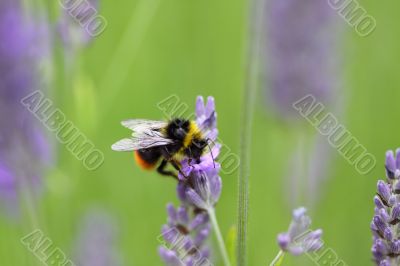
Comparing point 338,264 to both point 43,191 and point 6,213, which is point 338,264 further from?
point 6,213

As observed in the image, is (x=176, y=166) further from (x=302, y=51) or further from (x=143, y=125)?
(x=302, y=51)

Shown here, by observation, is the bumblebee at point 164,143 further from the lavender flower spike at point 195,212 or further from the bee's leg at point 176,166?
the lavender flower spike at point 195,212

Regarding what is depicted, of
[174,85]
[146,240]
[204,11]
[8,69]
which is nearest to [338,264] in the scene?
[146,240]

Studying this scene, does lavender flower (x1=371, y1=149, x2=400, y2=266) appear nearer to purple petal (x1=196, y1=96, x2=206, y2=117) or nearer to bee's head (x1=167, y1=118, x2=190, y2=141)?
purple petal (x1=196, y1=96, x2=206, y2=117)

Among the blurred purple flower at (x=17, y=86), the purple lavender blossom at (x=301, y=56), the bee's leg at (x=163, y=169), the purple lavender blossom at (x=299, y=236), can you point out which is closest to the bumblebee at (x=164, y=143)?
the bee's leg at (x=163, y=169)

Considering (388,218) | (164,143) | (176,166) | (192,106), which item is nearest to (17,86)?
(164,143)

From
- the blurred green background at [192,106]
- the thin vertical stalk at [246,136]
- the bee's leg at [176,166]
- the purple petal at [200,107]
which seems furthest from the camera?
the blurred green background at [192,106]
